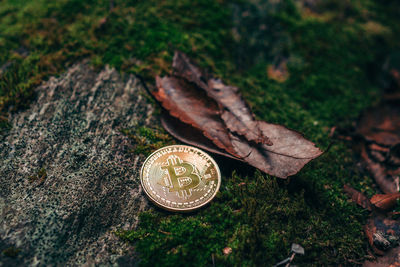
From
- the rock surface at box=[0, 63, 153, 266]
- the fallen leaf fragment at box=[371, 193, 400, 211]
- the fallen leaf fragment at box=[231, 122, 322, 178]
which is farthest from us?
the fallen leaf fragment at box=[371, 193, 400, 211]

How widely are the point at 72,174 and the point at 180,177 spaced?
3.19 ft

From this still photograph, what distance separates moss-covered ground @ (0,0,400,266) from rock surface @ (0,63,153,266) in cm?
16

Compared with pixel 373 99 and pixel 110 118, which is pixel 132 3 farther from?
pixel 373 99

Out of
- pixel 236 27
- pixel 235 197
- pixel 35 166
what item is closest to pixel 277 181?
pixel 235 197

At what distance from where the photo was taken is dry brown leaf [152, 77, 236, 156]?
2811 mm

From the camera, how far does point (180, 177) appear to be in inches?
106

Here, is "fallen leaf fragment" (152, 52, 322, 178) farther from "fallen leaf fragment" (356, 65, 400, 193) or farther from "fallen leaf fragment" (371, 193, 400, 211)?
"fallen leaf fragment" (356, 65, 400, 193)

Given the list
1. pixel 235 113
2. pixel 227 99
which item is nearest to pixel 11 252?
pixel 235 113

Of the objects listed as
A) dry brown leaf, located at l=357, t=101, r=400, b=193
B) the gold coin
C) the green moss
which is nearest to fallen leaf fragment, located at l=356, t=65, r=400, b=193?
dry brown leaf, located at l=357, t=101, r=400, b=193

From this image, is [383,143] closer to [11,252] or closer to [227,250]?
[227,250]

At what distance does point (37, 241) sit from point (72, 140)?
0.98 meters

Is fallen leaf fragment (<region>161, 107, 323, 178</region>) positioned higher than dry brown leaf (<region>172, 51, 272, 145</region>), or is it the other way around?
dry brown leaf (<region>172, 51, 272, 145</region>)

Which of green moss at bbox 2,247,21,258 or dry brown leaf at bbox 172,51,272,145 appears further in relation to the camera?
dry brown leaf at bbox 172,51,272,145

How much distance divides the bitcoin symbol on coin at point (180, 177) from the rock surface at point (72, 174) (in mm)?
290
